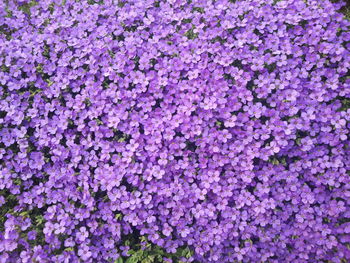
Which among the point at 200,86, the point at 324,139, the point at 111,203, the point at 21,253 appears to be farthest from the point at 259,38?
the point at 21,253

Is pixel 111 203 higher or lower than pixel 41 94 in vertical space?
lower

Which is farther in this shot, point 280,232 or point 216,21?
point 216,21

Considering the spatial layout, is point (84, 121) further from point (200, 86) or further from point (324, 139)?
point (324, 139)

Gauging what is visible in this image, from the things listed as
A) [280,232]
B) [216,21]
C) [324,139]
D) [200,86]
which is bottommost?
[280,232]

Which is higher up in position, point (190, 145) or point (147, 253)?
point (190, 145)

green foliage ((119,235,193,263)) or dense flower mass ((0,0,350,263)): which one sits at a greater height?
dense flower mass ((0,0,350,263))

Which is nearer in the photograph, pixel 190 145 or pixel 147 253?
pixel 147 253

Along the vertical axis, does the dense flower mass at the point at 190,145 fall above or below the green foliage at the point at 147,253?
above

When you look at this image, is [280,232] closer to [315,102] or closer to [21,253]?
[315,102]
